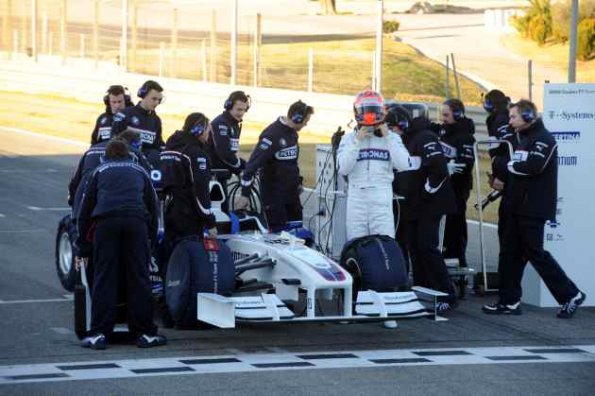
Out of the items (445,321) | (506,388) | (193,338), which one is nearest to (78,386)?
(193,338)

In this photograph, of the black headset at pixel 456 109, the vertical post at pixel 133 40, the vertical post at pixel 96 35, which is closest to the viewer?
the black headset at pixel 456 109

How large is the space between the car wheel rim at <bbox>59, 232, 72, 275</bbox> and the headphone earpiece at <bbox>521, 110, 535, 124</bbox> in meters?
4.71

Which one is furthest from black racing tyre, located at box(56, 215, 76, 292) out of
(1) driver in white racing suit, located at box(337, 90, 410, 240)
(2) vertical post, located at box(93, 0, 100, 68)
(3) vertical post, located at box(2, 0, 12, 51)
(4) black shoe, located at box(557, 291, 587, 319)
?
(3) vertical post, located at box(2, 0, 12, 51)

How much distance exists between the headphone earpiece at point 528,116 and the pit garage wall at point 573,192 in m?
0.76

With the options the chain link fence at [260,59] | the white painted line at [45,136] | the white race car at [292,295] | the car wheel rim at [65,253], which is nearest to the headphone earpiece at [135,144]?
the white race car at [292,295]

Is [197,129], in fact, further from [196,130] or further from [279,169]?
[279,169]

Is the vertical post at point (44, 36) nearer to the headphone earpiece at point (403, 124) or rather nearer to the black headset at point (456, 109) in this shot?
the black headset at point (456, 109)

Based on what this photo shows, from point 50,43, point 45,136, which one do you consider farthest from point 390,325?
point 50,43

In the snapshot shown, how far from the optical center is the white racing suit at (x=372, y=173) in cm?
1180

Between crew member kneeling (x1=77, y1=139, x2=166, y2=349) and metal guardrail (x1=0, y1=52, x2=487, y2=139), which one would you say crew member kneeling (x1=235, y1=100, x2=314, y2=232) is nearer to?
crew member kneeling (x1=77, y1=139, x2=166, y2=349)

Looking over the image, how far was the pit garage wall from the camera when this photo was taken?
43.7ft

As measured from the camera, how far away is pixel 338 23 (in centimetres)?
6397

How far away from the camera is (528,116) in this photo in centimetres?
1253

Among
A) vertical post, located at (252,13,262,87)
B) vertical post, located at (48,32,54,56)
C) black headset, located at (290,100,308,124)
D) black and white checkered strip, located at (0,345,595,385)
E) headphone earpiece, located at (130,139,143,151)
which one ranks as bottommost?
black and white checkered strip, located at (0,345,595,385)
